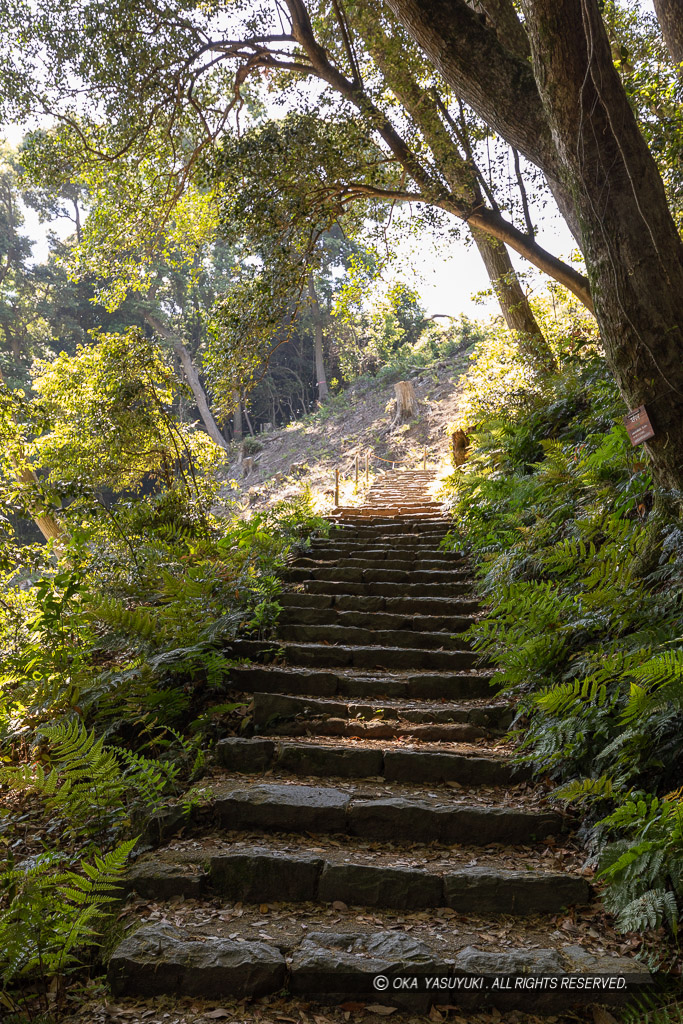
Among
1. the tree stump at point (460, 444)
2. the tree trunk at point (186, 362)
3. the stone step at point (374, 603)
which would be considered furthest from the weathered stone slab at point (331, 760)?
the tree trunk at point (186, 362)

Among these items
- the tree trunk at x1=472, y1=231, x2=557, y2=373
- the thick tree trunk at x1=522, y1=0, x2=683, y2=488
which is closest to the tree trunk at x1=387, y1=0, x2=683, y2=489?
the thick tree trunk at x1=522, y1=0, x2=683, y2=488

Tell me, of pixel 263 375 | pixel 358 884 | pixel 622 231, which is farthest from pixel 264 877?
pixel 263 375

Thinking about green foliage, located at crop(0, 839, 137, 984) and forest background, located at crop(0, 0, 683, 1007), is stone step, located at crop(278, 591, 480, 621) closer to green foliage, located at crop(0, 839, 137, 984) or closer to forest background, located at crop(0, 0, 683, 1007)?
forest background, located at crop(0, 0, 683, 1007)

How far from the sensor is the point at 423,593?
22.6ft

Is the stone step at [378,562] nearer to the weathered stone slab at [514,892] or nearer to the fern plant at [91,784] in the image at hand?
the fern plant at [91,784]

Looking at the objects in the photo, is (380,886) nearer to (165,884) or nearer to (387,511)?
(165,884)

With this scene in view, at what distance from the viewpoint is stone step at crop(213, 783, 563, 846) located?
11.0 feet

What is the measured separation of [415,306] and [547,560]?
29.9 m

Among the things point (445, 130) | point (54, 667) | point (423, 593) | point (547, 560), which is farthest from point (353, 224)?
point (54, 667)

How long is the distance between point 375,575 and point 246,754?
353 centimetres

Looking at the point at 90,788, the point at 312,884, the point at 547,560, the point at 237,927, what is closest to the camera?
the point at 237,927

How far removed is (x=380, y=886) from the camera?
9.66 ft

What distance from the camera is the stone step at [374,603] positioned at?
21.1 ft

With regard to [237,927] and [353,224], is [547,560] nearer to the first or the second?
[237,927]
